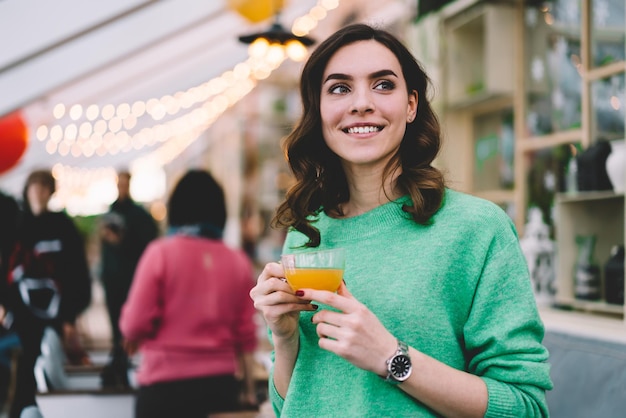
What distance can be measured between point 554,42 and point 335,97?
275 centimetres

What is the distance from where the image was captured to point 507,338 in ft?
3.99

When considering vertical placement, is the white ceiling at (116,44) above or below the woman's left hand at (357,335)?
above

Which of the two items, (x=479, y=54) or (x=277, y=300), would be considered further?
(x=479, y=54)

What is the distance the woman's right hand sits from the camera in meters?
1.33

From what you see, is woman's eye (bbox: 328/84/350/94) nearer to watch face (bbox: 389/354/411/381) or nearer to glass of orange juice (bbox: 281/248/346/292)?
glass of orange juice (bbox: 281/248/346/292)

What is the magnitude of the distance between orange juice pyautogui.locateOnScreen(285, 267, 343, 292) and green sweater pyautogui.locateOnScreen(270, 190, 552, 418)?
0.12 m

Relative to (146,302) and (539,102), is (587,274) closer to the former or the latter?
(539,102)

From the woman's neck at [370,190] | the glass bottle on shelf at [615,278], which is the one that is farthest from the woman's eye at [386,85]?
the glass bottle on shelf at [615,278]

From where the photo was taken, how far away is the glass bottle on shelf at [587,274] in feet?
10.1

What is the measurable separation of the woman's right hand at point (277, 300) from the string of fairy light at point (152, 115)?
5.32 m

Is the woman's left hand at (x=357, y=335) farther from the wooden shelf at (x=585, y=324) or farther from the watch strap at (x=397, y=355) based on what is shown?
the wooden shelf at (x=585, y=324)

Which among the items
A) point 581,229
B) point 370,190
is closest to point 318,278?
point 370,190

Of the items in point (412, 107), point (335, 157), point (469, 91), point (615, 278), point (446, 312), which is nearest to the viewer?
point (446, 312)

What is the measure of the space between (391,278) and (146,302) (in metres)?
1.99
